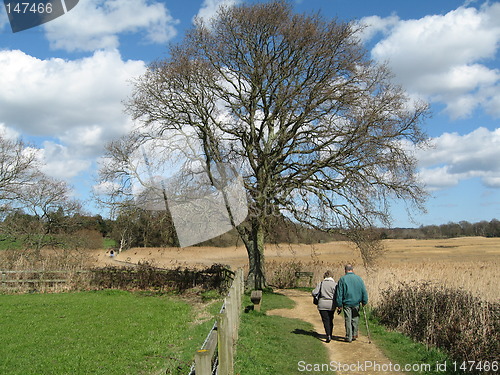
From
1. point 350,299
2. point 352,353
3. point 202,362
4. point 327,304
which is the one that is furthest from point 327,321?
point 202,362

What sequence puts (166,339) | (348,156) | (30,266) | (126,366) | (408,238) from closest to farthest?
(126,366) < (166,339) < (348,156) < (30,266) < (408,238)

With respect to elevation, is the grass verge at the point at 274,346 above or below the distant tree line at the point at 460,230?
below

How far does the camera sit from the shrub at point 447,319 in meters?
7.85

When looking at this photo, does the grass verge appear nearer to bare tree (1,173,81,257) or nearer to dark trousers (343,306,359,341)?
dark trousers (343,306,359,341)

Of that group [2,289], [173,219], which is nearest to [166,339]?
[173,219]

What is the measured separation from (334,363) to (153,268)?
18.1 metres

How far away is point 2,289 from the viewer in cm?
2350

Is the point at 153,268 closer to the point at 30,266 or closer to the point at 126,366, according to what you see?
the point at 30,266

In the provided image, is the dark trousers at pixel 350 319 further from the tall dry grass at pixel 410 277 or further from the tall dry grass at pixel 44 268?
the tall dry grass at pixel 44 268

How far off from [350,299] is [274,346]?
6.55 feet

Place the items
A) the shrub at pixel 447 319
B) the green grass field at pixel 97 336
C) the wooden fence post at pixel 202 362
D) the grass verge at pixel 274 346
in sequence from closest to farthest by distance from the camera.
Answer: the wooden fence post at pixel 202 362
the grass verge at pixel 274 346
the shrub at pixel 447 319
the green grass field at pixel 97 336

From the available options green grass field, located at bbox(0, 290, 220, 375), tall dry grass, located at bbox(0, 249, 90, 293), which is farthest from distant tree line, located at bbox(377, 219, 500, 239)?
green grass field, located at bbox(0, 290, 220, 375)

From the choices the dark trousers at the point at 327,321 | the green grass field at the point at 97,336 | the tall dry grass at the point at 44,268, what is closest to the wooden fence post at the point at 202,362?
the green grass field at the point at 97,336

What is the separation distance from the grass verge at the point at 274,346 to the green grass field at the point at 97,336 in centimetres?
111
